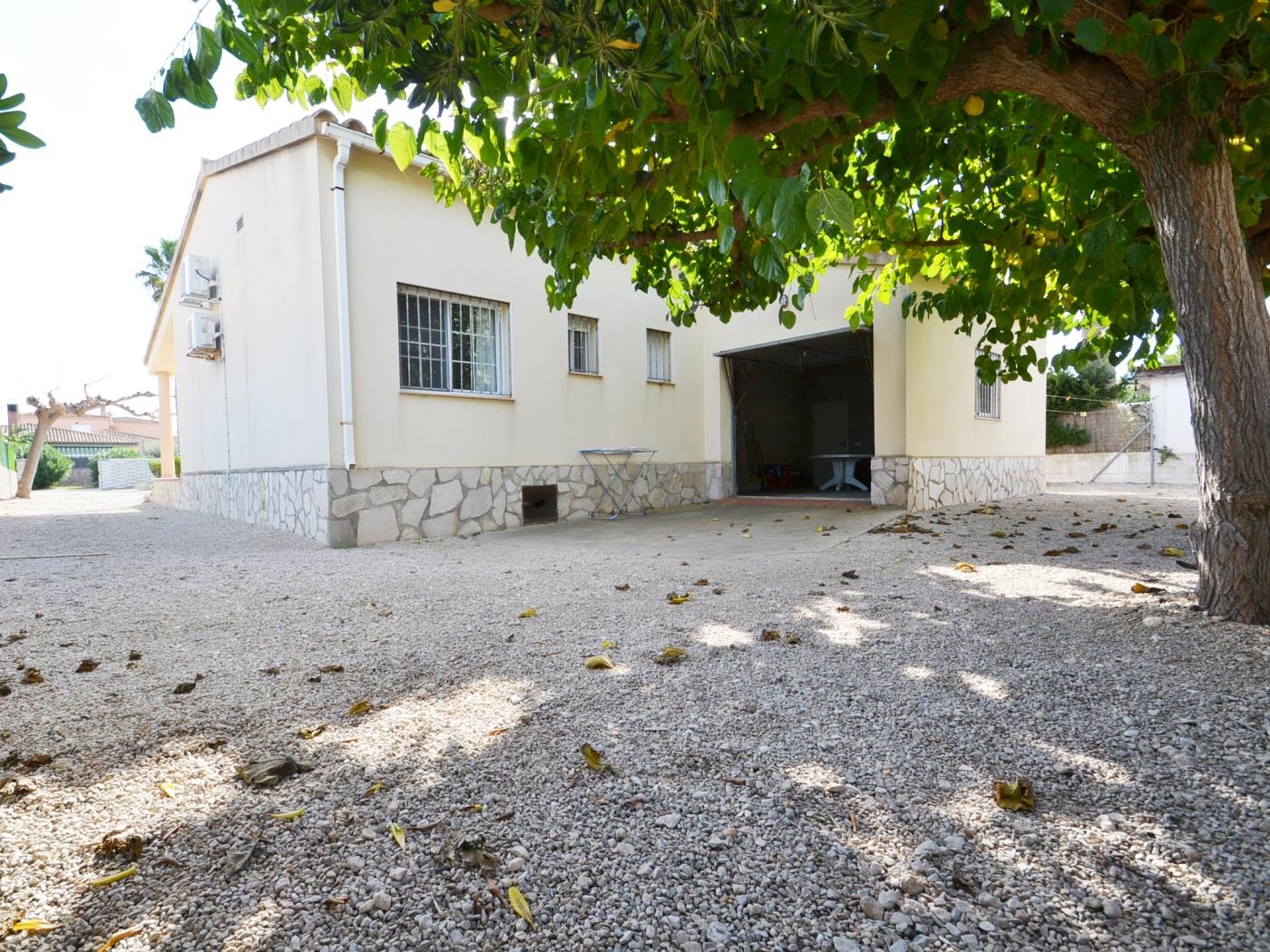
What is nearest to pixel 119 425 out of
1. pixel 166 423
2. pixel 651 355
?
pixel 166 423

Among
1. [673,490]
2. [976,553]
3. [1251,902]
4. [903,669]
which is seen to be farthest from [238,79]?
[673,490]

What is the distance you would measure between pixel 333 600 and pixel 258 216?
19.9 ft

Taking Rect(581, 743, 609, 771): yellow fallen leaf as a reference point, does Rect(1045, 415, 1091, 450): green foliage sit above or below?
above

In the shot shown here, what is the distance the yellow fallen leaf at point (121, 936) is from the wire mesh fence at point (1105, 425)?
1980 cm

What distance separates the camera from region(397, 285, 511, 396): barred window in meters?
7.52

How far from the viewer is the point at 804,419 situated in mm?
15719

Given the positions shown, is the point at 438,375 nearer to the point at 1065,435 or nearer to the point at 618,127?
the point at 618,127

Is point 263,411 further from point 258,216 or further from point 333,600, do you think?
point 333,600

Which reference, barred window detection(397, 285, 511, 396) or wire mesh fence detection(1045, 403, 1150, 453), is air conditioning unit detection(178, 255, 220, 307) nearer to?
barred window detection(397, 285, 511, 396)

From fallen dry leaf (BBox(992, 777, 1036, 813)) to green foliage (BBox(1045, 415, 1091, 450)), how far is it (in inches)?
745

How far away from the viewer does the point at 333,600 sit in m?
4.13

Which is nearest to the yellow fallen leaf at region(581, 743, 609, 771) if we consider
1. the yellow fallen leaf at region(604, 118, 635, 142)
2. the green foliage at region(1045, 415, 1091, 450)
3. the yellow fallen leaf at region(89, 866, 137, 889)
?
the yellow fallen leaf at region(89, 866, 137, 889)

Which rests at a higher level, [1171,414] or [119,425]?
[119,425]

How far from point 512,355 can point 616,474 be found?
7.31 feet
